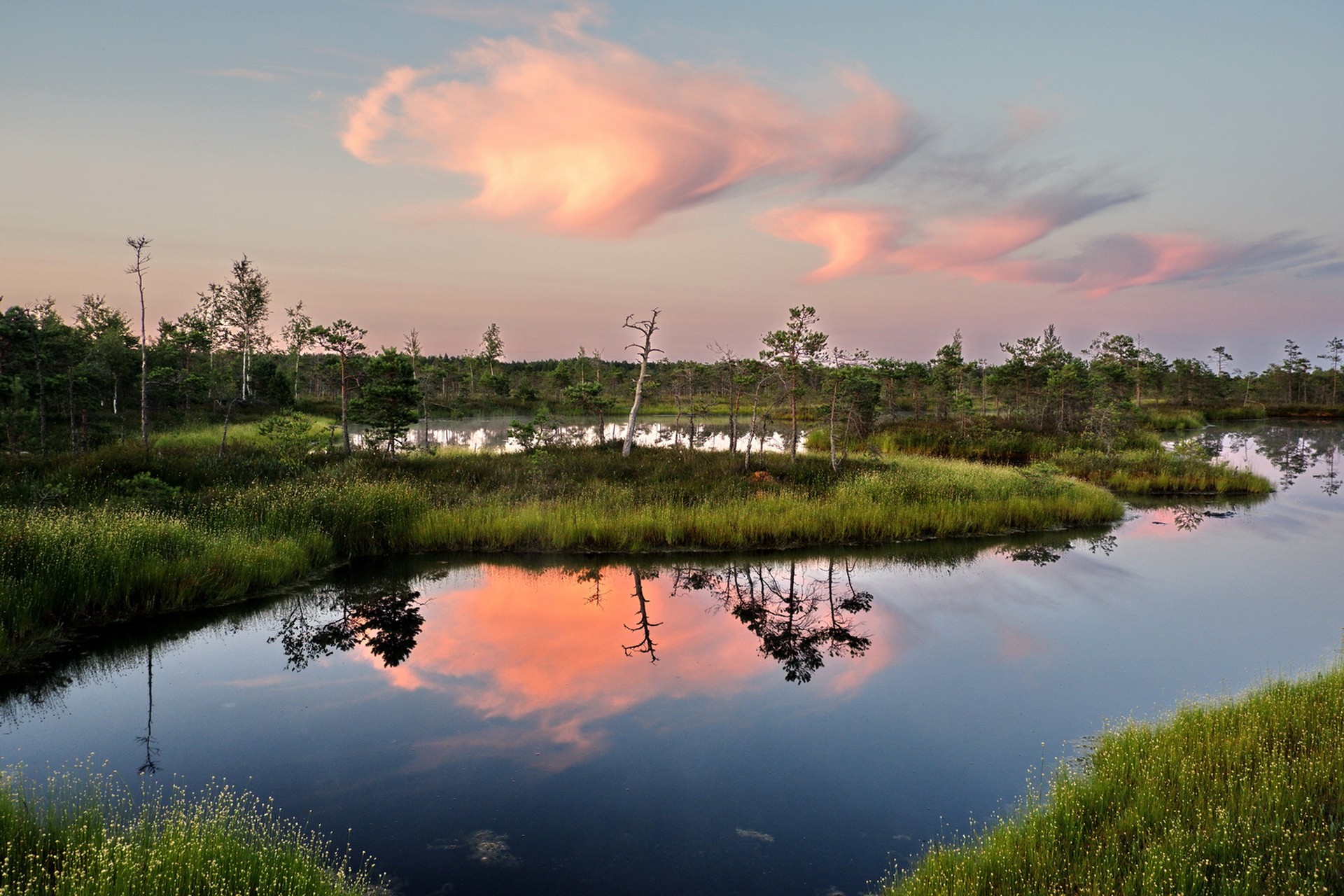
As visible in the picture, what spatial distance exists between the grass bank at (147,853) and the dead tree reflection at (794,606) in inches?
305

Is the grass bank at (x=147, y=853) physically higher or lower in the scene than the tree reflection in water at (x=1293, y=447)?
lower

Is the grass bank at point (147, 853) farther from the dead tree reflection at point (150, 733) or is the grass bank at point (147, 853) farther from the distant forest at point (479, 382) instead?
the distant forest at point (479, 382)

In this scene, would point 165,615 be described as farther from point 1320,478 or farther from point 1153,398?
point 1153,398

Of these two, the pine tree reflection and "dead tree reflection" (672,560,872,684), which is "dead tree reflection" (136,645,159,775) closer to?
the pine tree reflection

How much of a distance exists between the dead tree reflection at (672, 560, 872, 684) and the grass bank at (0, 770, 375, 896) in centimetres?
775

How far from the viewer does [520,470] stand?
24.3m

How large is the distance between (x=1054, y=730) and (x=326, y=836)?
30.9 feet

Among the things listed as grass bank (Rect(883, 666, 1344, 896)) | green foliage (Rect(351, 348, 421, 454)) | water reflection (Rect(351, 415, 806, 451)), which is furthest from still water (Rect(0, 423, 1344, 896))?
water reflection (Rect(351, 415, 806, 451))

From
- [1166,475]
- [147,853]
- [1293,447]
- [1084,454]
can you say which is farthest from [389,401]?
[1293,447]

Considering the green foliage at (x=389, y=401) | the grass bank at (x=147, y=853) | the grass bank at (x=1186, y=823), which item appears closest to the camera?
the grass bank at (x=147, y=853)

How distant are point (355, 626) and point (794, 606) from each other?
9.31 meters

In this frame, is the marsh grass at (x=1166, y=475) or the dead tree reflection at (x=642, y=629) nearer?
the dead tree reflection at (x=642, y=629)

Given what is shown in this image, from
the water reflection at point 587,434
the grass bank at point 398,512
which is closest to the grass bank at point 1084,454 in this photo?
the water reflection at point 587,434

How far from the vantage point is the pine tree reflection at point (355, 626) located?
39.9ft
